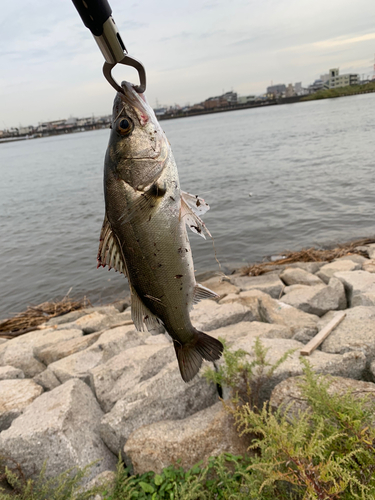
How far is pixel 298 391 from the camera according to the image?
3.85 meters

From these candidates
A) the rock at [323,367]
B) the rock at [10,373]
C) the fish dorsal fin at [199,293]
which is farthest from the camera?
the rock at [10,373]

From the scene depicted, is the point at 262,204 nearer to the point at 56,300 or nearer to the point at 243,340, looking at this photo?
the point at 56,300

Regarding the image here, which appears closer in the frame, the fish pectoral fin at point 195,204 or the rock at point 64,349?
the fish pectoral fin at point 195,204

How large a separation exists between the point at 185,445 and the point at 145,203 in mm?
2844

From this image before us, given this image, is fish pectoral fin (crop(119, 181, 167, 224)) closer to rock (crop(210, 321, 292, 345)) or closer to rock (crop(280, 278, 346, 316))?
rock (crop(210, 321, 292, 345))

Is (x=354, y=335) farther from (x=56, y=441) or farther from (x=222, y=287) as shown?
(x=222, y=287)

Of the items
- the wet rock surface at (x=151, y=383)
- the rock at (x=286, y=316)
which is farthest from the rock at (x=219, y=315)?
the rock at (x=286, y=316)

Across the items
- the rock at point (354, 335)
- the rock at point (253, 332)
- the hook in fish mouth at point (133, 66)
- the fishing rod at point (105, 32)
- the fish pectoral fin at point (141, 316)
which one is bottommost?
the rock at point (253, 332)

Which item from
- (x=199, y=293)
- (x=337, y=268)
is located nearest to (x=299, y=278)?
(x=337, y=268)

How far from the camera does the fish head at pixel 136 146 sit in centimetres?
234

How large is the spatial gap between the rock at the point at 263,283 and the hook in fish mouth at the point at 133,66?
22.9 feet

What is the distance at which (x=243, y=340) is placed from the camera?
511cm

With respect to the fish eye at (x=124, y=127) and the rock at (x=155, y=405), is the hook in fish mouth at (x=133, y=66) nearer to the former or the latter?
the fish eye at (x=124, y=127)

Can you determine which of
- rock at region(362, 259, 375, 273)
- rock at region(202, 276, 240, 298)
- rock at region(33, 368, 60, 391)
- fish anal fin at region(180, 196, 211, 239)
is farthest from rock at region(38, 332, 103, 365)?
rock at region(362, 259, 375, 273)
